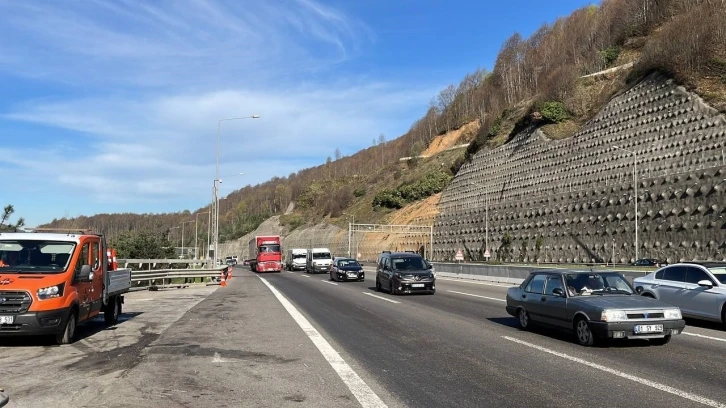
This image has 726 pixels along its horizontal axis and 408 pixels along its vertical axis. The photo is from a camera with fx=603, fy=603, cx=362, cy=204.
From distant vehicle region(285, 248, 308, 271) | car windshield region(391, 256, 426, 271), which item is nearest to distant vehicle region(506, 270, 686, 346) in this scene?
car windshield region(391, 256, 426, 271)

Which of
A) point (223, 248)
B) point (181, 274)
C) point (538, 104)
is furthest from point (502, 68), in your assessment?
point (181, 274)

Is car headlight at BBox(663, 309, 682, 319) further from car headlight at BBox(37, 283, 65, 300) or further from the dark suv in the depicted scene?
the dark suv

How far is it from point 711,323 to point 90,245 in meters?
14.4

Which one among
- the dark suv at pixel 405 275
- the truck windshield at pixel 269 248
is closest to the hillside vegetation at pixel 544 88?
the truck windshield at pixel 269 248

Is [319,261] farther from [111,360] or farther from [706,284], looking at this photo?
[111,360]

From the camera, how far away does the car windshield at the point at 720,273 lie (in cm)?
1445

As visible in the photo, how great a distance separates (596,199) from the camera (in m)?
49.6

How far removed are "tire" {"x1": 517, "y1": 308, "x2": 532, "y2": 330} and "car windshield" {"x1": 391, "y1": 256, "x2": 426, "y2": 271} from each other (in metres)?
11.3

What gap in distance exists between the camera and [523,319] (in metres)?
13.4

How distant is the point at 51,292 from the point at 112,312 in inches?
157

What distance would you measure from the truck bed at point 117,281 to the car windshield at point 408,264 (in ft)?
39.9

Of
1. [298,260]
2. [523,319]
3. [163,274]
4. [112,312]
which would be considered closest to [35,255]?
[112,312]

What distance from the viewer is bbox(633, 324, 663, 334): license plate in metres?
10.4

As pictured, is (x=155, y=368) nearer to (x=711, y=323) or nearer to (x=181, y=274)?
(x=711, y=323)
